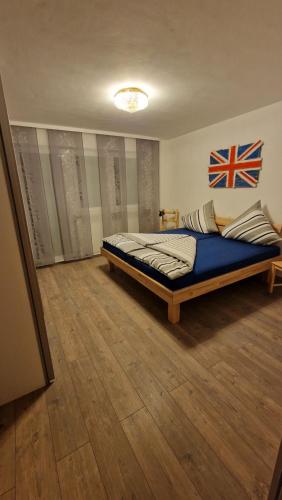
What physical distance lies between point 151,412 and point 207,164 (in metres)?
3.91

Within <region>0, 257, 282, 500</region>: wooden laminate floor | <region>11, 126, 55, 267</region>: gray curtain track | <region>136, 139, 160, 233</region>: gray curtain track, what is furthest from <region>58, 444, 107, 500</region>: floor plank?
<region>136, 139, 160, 233</region>: gray curtain track

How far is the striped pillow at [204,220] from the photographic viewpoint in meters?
3.79

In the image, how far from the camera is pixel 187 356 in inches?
70.4

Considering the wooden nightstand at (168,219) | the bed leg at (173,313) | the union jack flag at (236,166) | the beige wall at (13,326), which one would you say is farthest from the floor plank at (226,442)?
the wooden nightstand at (168,219)

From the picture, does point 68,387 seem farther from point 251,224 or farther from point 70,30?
point 251,224

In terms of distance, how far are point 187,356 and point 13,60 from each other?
281cm

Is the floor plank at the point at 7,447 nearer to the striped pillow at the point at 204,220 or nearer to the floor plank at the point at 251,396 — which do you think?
the floor plank at the point at 251,396

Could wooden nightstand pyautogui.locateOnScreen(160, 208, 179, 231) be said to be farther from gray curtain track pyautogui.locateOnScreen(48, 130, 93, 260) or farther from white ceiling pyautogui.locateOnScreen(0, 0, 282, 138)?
white ceiling pyautogui.locateOnScreen(0, 0, 282, 138)

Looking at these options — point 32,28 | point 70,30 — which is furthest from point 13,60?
point 70,30

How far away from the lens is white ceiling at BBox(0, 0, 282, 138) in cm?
128

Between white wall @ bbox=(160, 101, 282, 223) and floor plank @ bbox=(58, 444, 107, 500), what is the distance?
3373 mm

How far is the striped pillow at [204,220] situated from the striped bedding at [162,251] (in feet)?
2.60

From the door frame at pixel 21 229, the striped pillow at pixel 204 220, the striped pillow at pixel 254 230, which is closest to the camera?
the door frame at pixel 21 229

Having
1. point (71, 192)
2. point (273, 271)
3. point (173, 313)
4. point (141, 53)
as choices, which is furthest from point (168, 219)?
point (141, 53)
